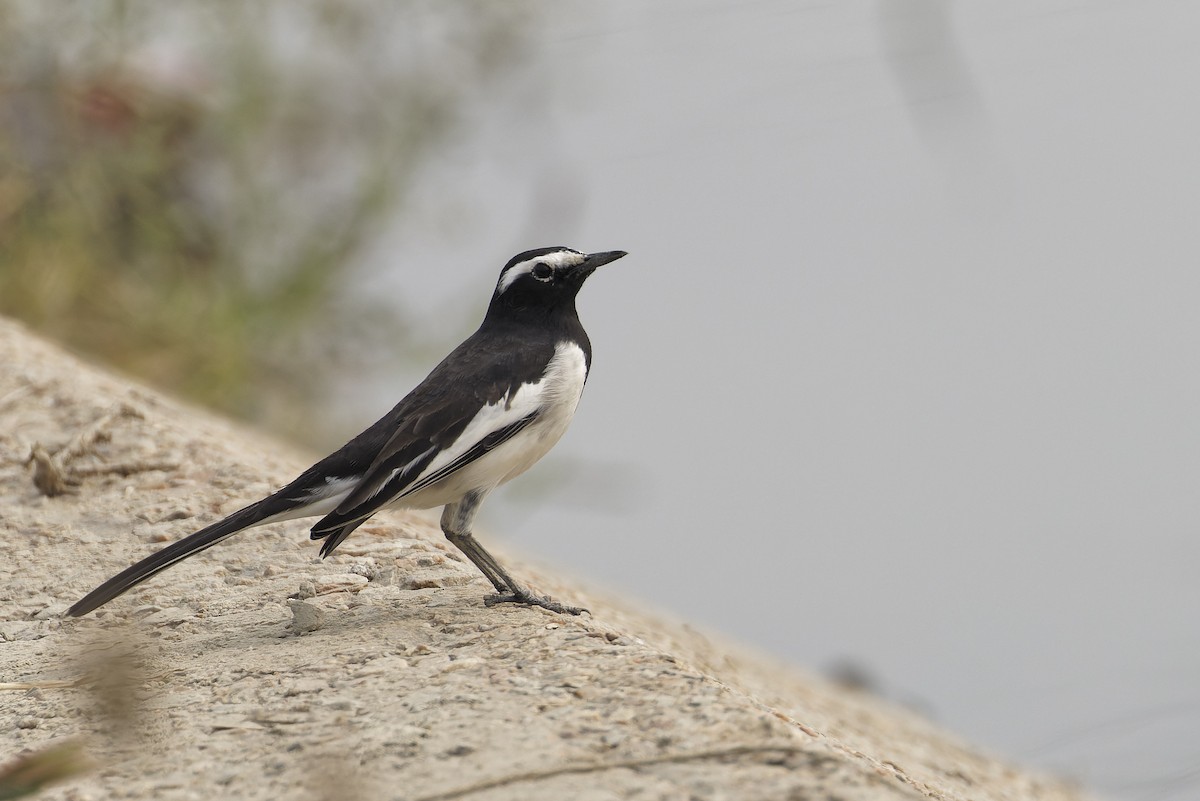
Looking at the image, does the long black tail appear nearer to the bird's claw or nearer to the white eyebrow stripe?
the bird's claw

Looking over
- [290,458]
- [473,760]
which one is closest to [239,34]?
[290,458]

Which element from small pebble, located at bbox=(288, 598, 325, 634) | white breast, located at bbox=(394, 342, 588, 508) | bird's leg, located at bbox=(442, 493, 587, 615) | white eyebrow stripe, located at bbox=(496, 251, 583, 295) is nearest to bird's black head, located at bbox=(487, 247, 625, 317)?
white eyebrow stripe, located at bbox=(496, 251, 583, 295)

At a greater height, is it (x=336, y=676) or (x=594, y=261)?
(x=594, y=261)

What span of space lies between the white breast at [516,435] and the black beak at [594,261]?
348mm

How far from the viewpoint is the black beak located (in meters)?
4.80

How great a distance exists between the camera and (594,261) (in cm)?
Result: 481

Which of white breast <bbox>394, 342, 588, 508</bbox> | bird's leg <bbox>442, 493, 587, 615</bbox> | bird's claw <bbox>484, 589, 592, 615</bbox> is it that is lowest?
bird's claw <bbox>484, 589, 592, 615</bbox>

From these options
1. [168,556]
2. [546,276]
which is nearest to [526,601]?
[168,556]

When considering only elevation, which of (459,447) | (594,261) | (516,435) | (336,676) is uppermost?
(594,261)

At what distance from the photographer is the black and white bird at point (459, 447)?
409 centimetres

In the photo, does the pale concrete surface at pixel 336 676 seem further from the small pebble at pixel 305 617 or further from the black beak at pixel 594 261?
the black beak at pixel 594 261

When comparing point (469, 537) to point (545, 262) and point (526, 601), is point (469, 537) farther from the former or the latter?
point (545, 262)

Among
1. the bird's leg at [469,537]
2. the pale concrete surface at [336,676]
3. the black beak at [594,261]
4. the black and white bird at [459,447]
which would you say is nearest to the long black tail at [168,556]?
the black and white bird at [459,447]

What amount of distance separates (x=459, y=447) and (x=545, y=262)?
87 centimetres
